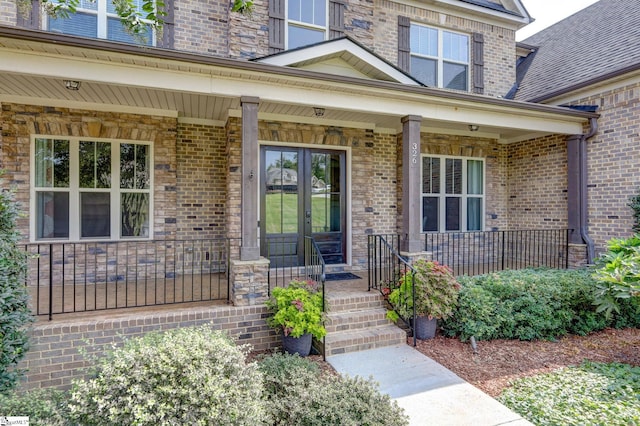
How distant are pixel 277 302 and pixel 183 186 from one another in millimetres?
3276

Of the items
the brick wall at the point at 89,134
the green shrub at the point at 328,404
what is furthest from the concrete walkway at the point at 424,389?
the brick wall at the point at 89,134

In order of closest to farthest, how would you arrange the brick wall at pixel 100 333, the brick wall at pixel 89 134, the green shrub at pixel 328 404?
the green shrub at pixel 328 404
the brick wall at pixel 100 333
the brick wall at pixel 89 134

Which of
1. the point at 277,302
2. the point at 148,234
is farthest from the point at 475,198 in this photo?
the point at 148,234

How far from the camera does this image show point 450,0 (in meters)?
7.82

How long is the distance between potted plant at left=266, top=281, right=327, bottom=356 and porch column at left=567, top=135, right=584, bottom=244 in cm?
563

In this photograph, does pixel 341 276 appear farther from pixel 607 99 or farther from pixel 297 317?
pixel 607 99

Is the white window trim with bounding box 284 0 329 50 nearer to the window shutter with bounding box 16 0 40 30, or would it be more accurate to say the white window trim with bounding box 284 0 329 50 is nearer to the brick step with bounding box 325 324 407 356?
the window shutter with bounding box 16 0 40 30

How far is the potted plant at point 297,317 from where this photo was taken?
4016 millimetres

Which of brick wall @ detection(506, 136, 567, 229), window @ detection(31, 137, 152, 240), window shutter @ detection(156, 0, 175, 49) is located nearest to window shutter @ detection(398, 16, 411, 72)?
brick wall @ detection(506, 136, 567, 229)

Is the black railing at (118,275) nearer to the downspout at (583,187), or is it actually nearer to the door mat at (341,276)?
the door mat at (341,276)

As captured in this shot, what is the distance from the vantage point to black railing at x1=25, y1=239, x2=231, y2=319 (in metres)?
4.69

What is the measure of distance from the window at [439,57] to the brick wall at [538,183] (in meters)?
2.11

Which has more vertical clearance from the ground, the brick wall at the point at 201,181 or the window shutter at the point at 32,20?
the window shutter at the point at 32,20

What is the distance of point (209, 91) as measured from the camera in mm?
4445
